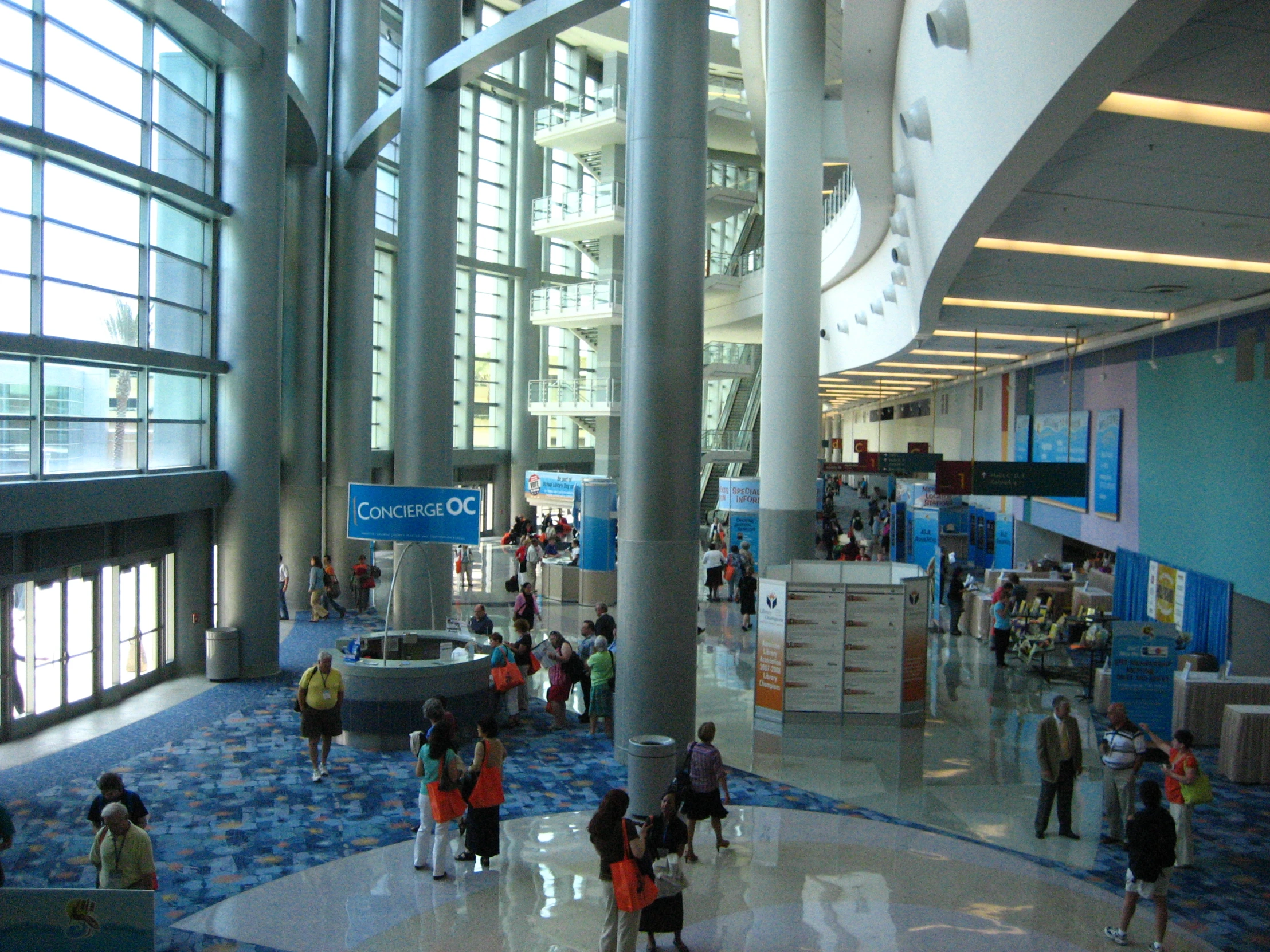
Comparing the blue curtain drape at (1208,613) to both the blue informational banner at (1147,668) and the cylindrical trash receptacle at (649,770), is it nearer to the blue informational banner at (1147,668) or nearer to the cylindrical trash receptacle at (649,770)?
the blue informational banner at (1147,668)

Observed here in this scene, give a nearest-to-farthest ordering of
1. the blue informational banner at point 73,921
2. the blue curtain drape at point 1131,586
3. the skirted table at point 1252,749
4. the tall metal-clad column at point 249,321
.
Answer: the blue informational banner at point 73,921, the skirted table at point 1252,749, the tall metal-clad column at point 249,321, the blue curtain drape at point 1131,586

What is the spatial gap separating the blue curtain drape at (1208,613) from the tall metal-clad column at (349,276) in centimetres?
1629

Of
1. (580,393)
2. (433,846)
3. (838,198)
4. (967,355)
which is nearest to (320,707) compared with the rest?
(433,846)

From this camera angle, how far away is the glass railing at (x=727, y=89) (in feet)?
113

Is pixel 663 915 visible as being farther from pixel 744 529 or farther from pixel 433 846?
pixel 744 529

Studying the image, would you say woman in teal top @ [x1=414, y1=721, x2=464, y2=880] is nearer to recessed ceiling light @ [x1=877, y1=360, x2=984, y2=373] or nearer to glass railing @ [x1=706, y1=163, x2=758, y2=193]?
recessed ceiling light @ [x1=877, y1=360, x2=984, y2=373]

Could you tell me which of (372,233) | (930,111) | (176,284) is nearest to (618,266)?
(372,233)

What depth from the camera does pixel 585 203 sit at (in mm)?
30438

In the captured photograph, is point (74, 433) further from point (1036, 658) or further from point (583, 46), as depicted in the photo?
point (583, 46)

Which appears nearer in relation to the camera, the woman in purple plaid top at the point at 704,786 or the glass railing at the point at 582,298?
the woman in purple plaid top at the point at 704,786

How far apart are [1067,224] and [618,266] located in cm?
2274

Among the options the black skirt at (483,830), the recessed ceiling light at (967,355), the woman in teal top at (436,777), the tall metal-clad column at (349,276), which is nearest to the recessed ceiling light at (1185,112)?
the woman in teal top at (436,777)

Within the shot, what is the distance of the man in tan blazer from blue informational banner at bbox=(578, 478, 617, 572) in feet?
42.1

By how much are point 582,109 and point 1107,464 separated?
19006mm
